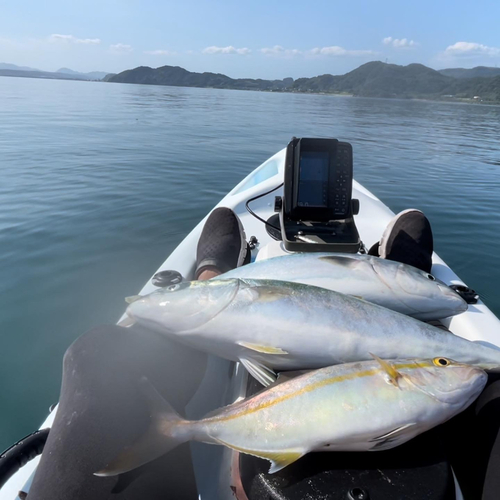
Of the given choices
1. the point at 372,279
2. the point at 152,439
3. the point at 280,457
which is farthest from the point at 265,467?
the point at 372,279

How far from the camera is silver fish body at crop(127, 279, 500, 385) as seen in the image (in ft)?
6.01

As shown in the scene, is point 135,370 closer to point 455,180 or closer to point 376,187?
point 376,187

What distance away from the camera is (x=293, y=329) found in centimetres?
185

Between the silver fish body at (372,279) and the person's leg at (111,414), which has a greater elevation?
the silver fish body at (372,279)

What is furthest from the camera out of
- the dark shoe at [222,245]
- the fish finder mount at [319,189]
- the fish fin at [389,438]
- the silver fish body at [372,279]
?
the fish finder mount at [319,189]

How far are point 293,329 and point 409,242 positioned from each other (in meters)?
2.36

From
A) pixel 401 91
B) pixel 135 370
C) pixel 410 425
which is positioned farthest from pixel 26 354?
pixel 401 91

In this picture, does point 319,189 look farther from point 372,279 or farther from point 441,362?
point 441,362

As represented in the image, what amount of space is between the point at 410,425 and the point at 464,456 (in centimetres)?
71

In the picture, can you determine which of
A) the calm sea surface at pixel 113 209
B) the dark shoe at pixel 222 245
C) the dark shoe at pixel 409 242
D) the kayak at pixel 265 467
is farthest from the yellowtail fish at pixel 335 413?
the calm sea surface at pixel 113 209

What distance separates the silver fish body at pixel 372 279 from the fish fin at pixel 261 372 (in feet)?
2.66

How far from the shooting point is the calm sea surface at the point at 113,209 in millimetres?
4590

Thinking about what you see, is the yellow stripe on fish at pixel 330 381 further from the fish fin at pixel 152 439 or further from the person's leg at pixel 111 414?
the person's leg at pixel 111 414

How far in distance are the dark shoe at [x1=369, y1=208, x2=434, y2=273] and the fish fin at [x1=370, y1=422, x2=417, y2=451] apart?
91.3 inches
